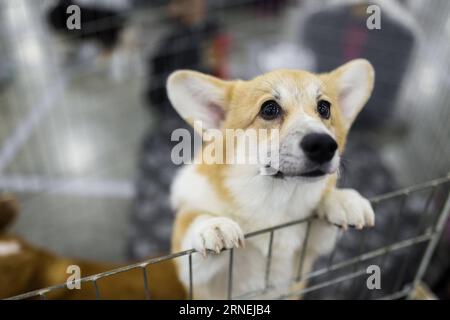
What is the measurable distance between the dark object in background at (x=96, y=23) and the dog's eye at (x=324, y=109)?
130 cm

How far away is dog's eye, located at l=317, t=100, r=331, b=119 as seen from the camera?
759mm

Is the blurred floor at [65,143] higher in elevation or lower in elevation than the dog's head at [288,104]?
higher

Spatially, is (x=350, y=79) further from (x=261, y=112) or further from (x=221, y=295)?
(x=221, y=295)

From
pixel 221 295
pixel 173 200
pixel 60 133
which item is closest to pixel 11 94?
pixel 60 133

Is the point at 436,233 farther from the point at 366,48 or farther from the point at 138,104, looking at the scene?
the point at 138,104

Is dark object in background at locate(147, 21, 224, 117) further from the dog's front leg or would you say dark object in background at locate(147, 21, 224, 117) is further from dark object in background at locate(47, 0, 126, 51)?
the dog's front leg

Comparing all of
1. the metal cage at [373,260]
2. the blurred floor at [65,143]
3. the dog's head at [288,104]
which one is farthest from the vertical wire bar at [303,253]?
the blurred floor at [65,143]

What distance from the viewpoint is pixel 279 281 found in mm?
902

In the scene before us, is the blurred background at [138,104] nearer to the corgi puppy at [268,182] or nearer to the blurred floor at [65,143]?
the blurred floor at [65,143]

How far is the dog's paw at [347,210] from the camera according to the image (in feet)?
2.47

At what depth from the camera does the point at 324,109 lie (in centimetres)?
76

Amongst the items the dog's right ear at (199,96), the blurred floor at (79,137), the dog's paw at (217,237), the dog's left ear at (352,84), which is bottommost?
the dog's paw at (217,237)

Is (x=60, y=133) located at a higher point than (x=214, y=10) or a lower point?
lower
